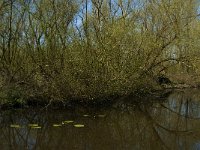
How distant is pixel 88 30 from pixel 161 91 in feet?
41.1

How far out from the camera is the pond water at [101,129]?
11703 millimetres

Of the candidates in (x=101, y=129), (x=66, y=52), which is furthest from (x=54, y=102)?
(x=101, y=129)

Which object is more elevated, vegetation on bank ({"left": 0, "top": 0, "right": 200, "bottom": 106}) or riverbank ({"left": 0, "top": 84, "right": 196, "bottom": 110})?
vegetation on bank ({"left": 0, "top": 0, "right": 200, "bottom": 106})

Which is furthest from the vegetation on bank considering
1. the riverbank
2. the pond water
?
the pond water

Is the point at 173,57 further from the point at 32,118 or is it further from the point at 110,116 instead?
the point at 32,118

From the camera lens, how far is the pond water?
11.7 m

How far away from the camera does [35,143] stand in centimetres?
1180

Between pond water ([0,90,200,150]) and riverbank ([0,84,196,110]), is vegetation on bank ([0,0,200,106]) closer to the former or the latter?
riverbank ([0,84,196,110])

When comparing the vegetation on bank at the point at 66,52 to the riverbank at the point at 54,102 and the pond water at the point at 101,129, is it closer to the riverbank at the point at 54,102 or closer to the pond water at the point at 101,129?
the riverbank at the point at 54,102

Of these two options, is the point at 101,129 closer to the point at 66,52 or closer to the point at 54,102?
the point at 54,102

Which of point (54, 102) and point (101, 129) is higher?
point (54, 102)

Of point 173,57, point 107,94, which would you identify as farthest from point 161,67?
point 107,94

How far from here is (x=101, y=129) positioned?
13945 millimetres

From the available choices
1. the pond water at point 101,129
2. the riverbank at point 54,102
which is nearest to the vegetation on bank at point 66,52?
the riverbank at point 54,102
